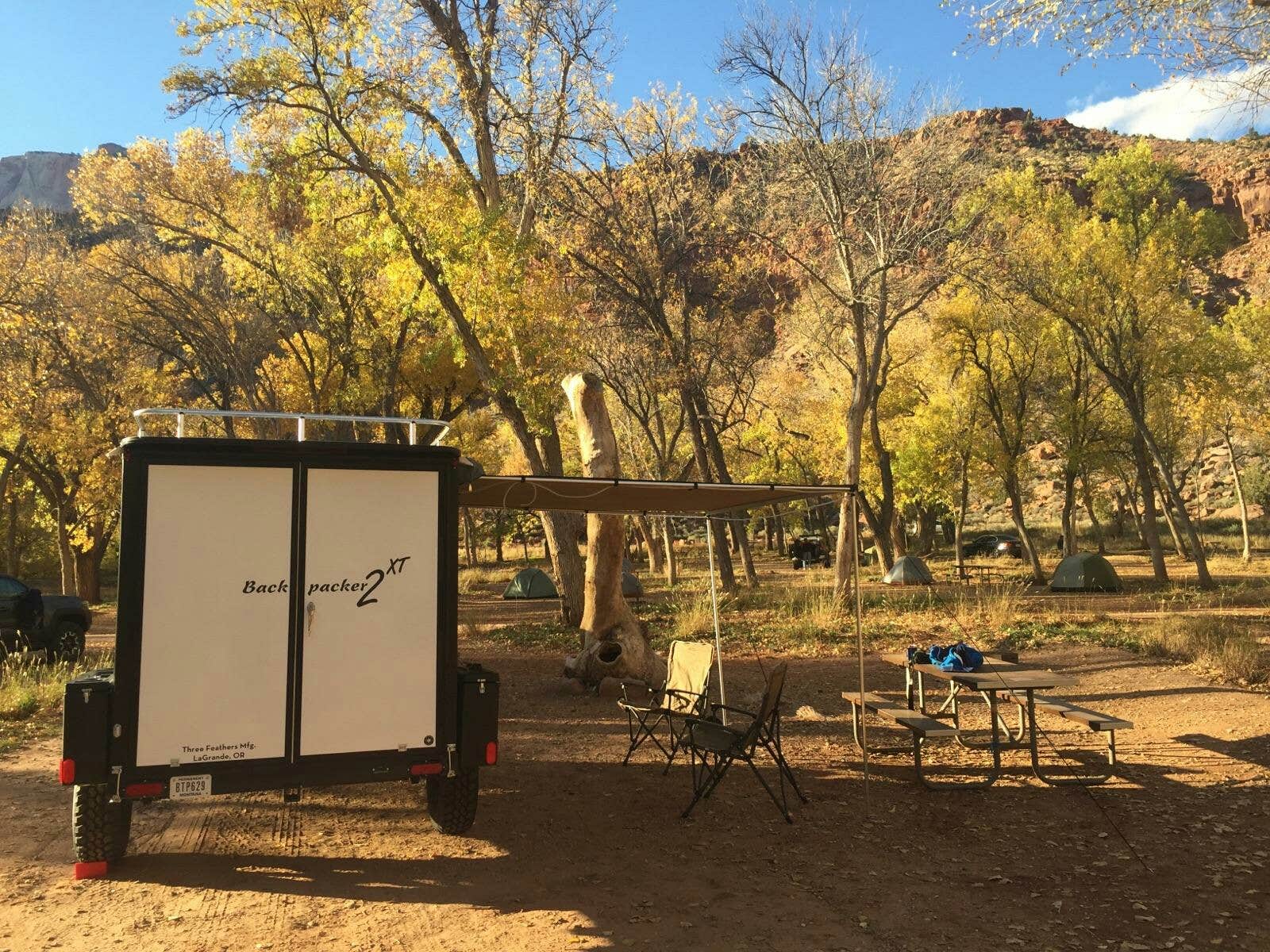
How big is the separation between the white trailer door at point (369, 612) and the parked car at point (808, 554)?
35.6 m

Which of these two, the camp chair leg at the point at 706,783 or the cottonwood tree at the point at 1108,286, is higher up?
the cottonwood tree at the point at 1108,286

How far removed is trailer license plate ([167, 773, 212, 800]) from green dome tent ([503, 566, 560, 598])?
69.3 ft

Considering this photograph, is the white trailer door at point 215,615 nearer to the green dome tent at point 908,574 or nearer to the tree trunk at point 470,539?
the green dome tent at point 908,574

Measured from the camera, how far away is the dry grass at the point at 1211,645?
11.1 metres

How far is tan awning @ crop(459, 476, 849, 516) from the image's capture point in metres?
6.79

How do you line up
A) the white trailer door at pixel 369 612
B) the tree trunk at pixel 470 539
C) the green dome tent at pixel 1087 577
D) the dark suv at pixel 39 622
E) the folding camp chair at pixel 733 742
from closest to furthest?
the white trailer door at pixel 369 612 → the folding camp chair at pixel 733 742 → the dark suv at pixel 39 622 → the green dome tent at pixel 1087 577 → the tree trunk at pixel 470 539

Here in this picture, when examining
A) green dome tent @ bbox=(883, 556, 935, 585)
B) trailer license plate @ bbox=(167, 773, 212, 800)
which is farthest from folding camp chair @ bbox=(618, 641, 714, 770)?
green dome tent @ bbox=(883, 556, 935, 585)

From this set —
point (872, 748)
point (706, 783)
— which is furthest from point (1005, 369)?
point (706, 783)

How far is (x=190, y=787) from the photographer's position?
492 centimetres

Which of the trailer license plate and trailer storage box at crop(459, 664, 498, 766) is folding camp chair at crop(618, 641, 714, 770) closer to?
trailer storage box at crop(459, 664, 498, 766)

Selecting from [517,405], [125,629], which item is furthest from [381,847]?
[517,405]

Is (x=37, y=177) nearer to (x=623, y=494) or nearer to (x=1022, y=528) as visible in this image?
(x=1022, y=528)

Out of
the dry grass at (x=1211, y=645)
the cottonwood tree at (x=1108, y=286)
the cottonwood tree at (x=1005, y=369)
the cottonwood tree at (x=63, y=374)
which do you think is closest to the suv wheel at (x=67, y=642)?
the cottonwood tree at (x=63, y=374)

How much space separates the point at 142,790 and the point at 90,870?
0.72m
